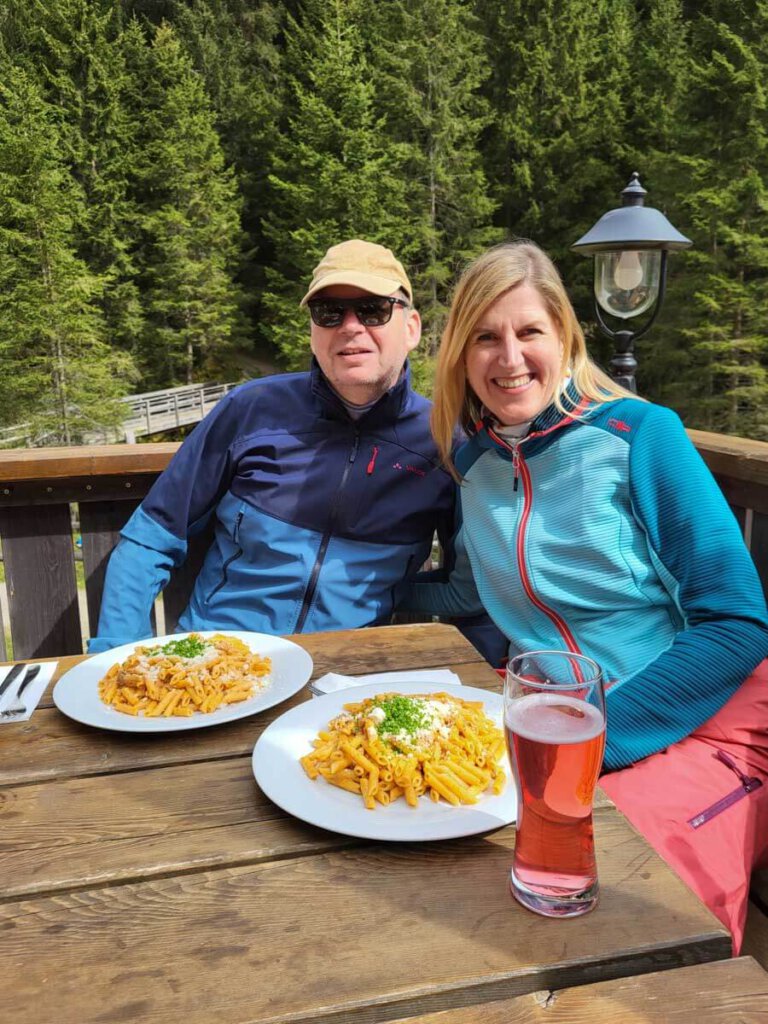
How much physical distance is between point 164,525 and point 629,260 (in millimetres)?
3864

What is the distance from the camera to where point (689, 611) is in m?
1.49

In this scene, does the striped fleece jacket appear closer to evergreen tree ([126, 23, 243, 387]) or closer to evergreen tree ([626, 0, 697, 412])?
evergreen tree ([626, 0, 697, 412])

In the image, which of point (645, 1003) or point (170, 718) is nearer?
point (645, 1003)

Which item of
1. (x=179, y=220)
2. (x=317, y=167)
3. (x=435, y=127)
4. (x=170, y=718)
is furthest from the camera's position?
(x=435, y=127)

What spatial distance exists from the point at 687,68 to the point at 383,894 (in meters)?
30.4

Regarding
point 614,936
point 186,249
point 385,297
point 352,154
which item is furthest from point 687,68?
point 614,936

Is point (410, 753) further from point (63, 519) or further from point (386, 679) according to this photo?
point (63, 519)

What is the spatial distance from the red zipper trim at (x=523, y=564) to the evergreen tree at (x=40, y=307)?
75.4 ft

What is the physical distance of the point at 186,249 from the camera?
2812 cm

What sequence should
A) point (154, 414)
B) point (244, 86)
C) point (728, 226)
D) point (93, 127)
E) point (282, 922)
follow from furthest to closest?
point (244, 86) → point (93, 127) → point (154, 414) → point (728, 226) → point (282, 922)

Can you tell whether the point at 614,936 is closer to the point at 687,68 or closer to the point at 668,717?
the point at 668,717

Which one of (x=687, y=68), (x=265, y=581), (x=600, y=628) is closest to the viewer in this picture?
(x=600, y=628)

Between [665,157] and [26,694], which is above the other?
[665,157]

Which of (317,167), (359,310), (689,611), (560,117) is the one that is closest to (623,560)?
(689,611)
